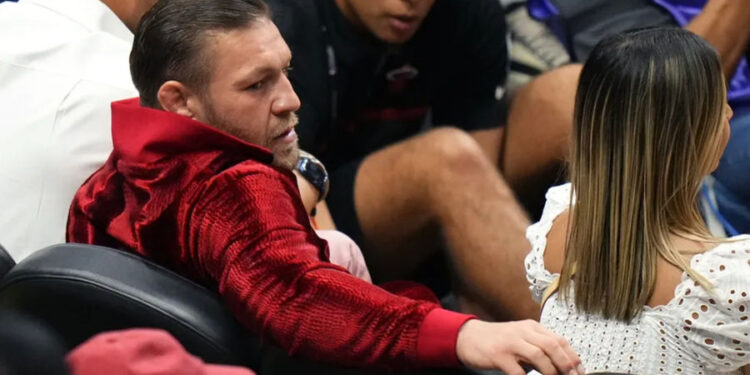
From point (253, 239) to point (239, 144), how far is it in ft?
0.41

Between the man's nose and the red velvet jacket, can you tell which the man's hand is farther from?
the man's nose

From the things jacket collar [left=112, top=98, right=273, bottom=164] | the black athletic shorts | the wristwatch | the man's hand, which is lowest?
the black athletic shorts

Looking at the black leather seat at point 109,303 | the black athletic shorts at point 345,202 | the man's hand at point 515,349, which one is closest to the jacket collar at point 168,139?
the black leather seat at point 109,303

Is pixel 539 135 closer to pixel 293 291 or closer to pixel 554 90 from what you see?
pixel 554 90

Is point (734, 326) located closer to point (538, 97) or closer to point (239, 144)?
point (239, 144)

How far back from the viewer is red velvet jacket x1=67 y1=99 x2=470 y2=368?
1.03 metres

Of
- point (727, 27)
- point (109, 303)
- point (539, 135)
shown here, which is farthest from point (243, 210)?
point (727, 27)

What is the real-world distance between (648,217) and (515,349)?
31 centimetres

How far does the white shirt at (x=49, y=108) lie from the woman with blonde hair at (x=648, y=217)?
585 mm

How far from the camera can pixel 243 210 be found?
3.57 ft

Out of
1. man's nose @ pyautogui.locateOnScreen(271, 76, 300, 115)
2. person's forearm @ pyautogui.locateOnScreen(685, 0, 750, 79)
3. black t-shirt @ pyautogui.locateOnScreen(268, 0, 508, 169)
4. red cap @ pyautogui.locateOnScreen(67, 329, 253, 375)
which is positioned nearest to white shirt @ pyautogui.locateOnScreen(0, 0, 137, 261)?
man's nose @ pyautogui.locateOnScreen(271, 76, 300, 115)

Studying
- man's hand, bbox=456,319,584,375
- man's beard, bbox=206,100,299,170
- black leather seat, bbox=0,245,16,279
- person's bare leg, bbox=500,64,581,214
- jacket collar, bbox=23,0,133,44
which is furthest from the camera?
person's bare leg, bbox=500,64,581,214

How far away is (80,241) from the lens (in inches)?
48.3

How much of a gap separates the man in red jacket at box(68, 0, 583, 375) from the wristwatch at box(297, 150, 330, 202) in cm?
28
